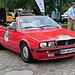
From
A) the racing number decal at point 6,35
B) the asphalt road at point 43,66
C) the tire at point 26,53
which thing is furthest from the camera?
the racing number decal at point 6,35

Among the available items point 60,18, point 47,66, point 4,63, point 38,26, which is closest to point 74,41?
point 47,66

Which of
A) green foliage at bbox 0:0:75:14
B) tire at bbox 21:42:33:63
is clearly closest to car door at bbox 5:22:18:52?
tire at bbox 21:42:33:63

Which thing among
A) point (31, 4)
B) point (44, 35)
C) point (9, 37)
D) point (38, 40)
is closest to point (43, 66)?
point (38, 40)

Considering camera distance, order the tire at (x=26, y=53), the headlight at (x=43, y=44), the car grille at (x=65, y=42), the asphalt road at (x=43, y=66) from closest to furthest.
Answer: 1. the asphalt road at (x=43, y=66)
2. the headlight at (x=43, y=44)
3. the car grille at (x=65, y=42)
4. the tire at (x=26, y=53)

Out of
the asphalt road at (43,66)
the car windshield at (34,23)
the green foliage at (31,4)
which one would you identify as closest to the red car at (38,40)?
the car windshield at (34,23)

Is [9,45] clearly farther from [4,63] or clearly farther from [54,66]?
[54,66]

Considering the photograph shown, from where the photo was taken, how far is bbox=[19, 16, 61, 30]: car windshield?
5.65 metres

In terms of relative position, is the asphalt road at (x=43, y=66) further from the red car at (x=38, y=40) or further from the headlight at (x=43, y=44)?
the headlight at (x=43, y=44)

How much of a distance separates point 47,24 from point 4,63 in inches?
77.6

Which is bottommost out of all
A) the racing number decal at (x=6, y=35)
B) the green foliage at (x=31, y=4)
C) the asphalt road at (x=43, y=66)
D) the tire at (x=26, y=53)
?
the asphalt road at (x=43, y=66)

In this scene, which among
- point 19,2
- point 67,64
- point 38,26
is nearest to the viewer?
point 67,64

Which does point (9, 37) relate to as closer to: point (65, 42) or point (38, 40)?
point (38, 40)

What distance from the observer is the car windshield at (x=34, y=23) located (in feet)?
18.6

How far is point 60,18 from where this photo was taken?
23.7 metres
